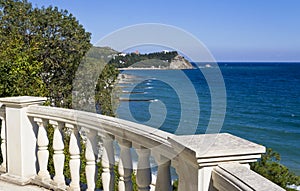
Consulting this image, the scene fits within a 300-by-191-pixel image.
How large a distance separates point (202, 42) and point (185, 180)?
117 cm

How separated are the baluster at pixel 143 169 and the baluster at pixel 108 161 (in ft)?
1.35

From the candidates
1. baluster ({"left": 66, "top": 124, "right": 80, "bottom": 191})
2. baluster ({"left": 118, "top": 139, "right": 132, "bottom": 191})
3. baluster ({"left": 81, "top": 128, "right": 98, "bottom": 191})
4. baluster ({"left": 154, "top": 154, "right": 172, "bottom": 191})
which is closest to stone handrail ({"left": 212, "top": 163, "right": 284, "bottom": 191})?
baluster ({"left": 154, "top": 154, "right": 172, "bottom": 191})

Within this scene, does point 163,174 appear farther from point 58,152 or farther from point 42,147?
point 42,147

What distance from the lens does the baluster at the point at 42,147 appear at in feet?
12.3

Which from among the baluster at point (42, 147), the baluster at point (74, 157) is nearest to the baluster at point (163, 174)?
the baluster at point (74, 157)

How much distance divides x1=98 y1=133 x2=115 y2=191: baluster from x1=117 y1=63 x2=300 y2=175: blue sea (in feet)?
1.37

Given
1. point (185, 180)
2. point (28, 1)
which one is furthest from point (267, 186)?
point (28, 1)

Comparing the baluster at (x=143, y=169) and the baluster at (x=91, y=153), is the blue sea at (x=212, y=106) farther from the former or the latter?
the baluster at (x=91, y=153)

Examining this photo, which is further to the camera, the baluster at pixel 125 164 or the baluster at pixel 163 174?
the baluster at pixel 125 164

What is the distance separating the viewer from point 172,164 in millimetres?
2352

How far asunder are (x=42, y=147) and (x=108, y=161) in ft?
3.47

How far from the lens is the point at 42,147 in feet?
12.3

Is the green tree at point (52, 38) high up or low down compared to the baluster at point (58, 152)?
up

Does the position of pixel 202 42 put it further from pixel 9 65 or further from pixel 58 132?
pixel 9 65
